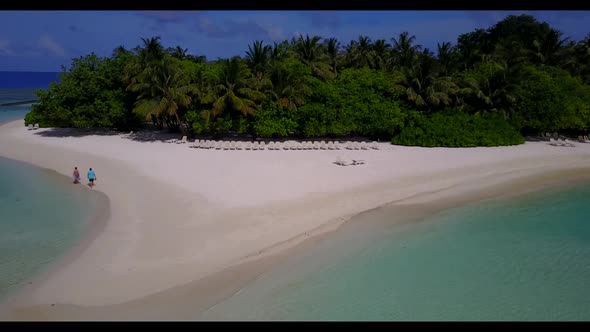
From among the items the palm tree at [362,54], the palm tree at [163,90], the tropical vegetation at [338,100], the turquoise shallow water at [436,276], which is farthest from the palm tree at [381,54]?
the turquoise shallow water at [436,276]

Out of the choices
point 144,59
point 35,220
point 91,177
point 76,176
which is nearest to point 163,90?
point 144,59

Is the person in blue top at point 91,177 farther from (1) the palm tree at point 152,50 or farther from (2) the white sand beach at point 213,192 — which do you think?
(1) the palm tree at point 152,50

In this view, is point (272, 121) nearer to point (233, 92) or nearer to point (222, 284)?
point (233, 92)

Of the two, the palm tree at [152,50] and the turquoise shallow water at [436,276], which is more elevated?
the palm tree at [152,50]

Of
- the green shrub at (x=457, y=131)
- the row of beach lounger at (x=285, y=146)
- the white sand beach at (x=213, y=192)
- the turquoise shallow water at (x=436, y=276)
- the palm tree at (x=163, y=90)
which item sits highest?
the palm tree at (x=163, y=90)

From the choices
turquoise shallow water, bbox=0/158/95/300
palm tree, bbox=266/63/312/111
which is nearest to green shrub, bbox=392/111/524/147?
palm tree, bbox=266/63/312/111

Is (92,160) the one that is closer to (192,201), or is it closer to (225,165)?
(225,165)

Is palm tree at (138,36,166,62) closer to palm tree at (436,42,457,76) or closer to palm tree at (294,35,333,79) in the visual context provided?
palm tree at (294,35,333,79)
